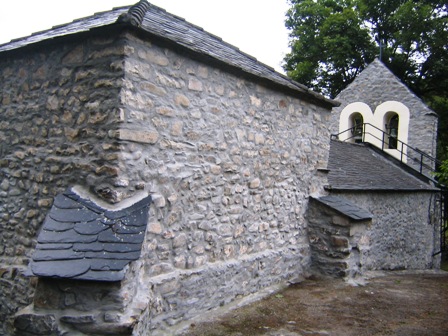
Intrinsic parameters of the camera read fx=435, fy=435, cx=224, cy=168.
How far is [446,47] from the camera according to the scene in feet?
69.9

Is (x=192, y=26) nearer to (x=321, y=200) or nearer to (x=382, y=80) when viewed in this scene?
(x=321, y=200)

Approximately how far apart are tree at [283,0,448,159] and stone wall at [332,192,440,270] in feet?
30.7

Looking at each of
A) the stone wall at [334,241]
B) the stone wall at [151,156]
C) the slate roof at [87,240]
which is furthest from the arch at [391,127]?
the slate roof at [87,240]

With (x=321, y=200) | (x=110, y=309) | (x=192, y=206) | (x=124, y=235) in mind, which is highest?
(x=321, y=200)

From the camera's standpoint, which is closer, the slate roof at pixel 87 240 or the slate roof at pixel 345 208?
the slate roof at pixel 87 240

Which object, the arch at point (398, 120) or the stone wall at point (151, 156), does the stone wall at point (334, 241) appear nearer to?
the stone wall at point (151, 156)

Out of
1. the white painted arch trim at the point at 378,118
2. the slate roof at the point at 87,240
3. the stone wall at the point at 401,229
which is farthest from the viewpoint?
the white painted arch trim at the point at 378,118

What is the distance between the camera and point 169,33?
15.6 feet

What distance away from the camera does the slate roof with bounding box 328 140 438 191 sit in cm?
941

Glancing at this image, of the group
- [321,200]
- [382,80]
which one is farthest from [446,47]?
[321,200]

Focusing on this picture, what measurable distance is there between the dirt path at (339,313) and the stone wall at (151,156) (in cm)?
41

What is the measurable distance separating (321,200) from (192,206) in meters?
3.14

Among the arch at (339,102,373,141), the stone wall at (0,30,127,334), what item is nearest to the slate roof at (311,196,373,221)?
the stone wall at (0,30,127,334)

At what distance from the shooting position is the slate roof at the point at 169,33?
4417 mm
